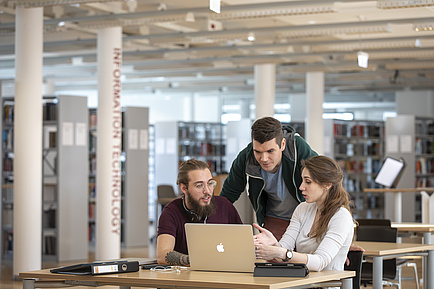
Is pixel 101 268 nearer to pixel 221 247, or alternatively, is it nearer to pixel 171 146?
pixel 221 247

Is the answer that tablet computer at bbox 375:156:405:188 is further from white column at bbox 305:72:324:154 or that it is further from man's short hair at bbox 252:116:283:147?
man's short hair at bbox 252:116:283:147

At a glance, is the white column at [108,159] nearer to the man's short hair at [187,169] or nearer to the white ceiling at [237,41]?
the white ceiling at [237,41]

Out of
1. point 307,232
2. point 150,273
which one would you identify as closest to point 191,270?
point 150,273

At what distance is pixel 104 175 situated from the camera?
32.4 feet

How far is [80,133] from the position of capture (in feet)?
35.6

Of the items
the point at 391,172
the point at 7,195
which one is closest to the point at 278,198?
the point at 391,172

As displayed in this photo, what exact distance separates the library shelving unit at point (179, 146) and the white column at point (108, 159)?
589 centimetres

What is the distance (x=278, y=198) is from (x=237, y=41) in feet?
26.8

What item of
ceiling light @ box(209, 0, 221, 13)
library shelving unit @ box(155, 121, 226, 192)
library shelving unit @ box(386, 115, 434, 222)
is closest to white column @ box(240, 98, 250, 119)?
library shelving unit @ box(155, 121, 226, 192)

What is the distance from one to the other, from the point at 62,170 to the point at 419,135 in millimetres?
7994

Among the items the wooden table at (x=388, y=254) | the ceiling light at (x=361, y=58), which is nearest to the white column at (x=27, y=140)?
the ceiling light at (x=361, y=58)

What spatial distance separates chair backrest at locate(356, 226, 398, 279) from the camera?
5.96 metres

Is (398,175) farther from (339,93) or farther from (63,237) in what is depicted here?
(339,93)

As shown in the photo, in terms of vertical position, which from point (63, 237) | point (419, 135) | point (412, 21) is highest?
point (412, 21)
